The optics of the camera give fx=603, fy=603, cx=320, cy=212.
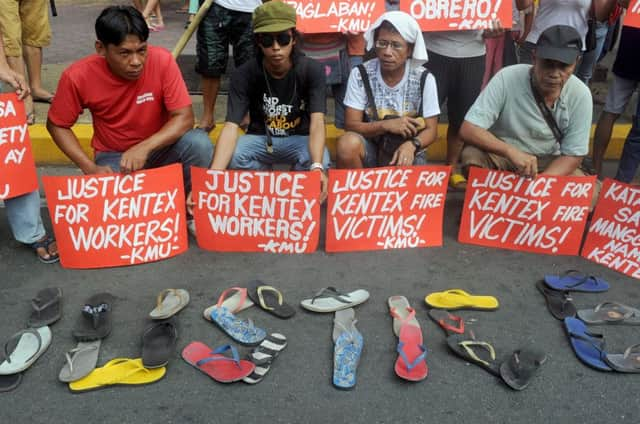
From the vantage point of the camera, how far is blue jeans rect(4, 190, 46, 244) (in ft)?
11.2

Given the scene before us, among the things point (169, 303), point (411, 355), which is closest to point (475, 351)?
point (411, 355)

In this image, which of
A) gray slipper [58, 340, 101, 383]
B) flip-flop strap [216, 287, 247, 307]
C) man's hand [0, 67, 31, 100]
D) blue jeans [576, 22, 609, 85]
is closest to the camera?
gray slipper [58, 340, 101, 383]

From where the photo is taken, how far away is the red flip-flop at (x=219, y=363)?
2.54 meters

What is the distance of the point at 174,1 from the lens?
42.2ft

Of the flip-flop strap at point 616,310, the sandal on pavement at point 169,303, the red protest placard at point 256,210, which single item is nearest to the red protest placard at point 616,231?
the flip-flop strap at point 616,310

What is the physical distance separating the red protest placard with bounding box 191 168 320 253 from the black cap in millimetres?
1454

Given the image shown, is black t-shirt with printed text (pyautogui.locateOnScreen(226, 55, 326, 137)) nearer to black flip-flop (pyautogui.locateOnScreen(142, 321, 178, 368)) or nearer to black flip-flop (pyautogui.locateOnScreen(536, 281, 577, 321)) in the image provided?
black flip-flop (pyautogui.locateOnScreen(142, 321, 178, 368))

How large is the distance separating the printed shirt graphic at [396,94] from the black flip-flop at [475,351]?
5.11 ft

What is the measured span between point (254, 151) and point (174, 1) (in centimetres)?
1021

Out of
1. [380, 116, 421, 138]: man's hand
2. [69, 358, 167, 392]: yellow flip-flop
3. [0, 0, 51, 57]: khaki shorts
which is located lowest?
[69, 358, 167, 392]: yellow flip-flop

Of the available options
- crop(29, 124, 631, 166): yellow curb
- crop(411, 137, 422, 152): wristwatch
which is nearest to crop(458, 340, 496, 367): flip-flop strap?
crop(411, 137, 422, 152): wristwatch

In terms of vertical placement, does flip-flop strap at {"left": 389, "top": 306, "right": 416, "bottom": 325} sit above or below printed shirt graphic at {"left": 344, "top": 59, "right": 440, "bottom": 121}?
below

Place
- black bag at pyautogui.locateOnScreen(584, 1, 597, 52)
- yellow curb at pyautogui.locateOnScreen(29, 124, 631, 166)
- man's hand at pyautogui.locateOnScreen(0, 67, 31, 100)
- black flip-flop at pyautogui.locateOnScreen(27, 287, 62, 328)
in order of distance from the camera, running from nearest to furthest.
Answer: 1. black flip-flop at pyautogui.locateOnScreen(27, 287, 62, 328)
2. man's hand at pyautogui.locateOnScreen(0, 67, 31, 100)
3. black bag at pyautogui.locateOnScreen(584, 1, 597, 52)
4. yellow curb at pyautogui.locateOnScreen(29, 124, 631, 166)

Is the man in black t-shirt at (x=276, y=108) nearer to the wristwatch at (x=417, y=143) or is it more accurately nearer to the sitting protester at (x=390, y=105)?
the sitting protester at (x=390, y=105)
